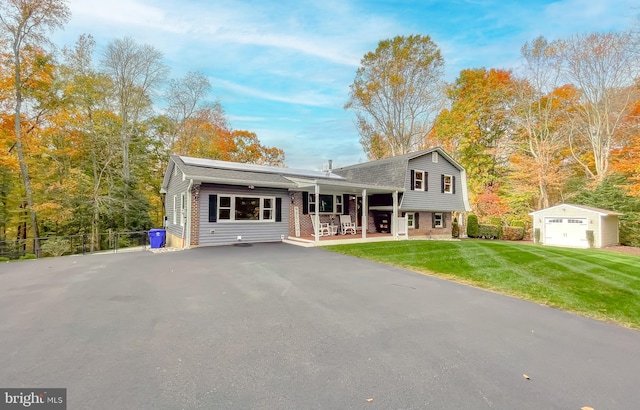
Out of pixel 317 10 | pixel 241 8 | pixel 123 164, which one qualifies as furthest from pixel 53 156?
pixel 317 10

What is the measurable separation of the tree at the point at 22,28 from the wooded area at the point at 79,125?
4cm

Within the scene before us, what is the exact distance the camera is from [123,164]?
18.7m

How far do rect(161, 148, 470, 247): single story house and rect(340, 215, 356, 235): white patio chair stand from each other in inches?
14.7

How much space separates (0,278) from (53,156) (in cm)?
1364

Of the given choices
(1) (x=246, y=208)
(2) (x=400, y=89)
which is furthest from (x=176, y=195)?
(2) (x=400, y=89)

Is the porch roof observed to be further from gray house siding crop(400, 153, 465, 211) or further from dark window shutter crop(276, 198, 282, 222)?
gray house siding crop(400, 153, 465, 211)

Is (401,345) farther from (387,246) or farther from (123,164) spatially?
(123,164)

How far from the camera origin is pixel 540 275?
22.8 ft

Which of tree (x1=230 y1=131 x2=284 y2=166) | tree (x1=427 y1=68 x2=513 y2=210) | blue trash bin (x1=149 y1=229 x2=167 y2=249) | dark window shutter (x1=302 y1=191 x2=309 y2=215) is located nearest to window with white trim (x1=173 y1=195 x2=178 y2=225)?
blue trash bin (x1=149 y1=229 x2=167 y2=249)

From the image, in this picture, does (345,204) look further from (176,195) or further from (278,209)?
(176,195)

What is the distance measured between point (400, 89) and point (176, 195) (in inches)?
773

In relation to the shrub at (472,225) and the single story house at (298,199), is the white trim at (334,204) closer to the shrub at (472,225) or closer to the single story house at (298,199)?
the single story house at (298,199)

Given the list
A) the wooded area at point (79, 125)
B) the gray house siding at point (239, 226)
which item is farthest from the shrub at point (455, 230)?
the wooded area at point (79, 125)

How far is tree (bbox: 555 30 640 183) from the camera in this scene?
1847cm
